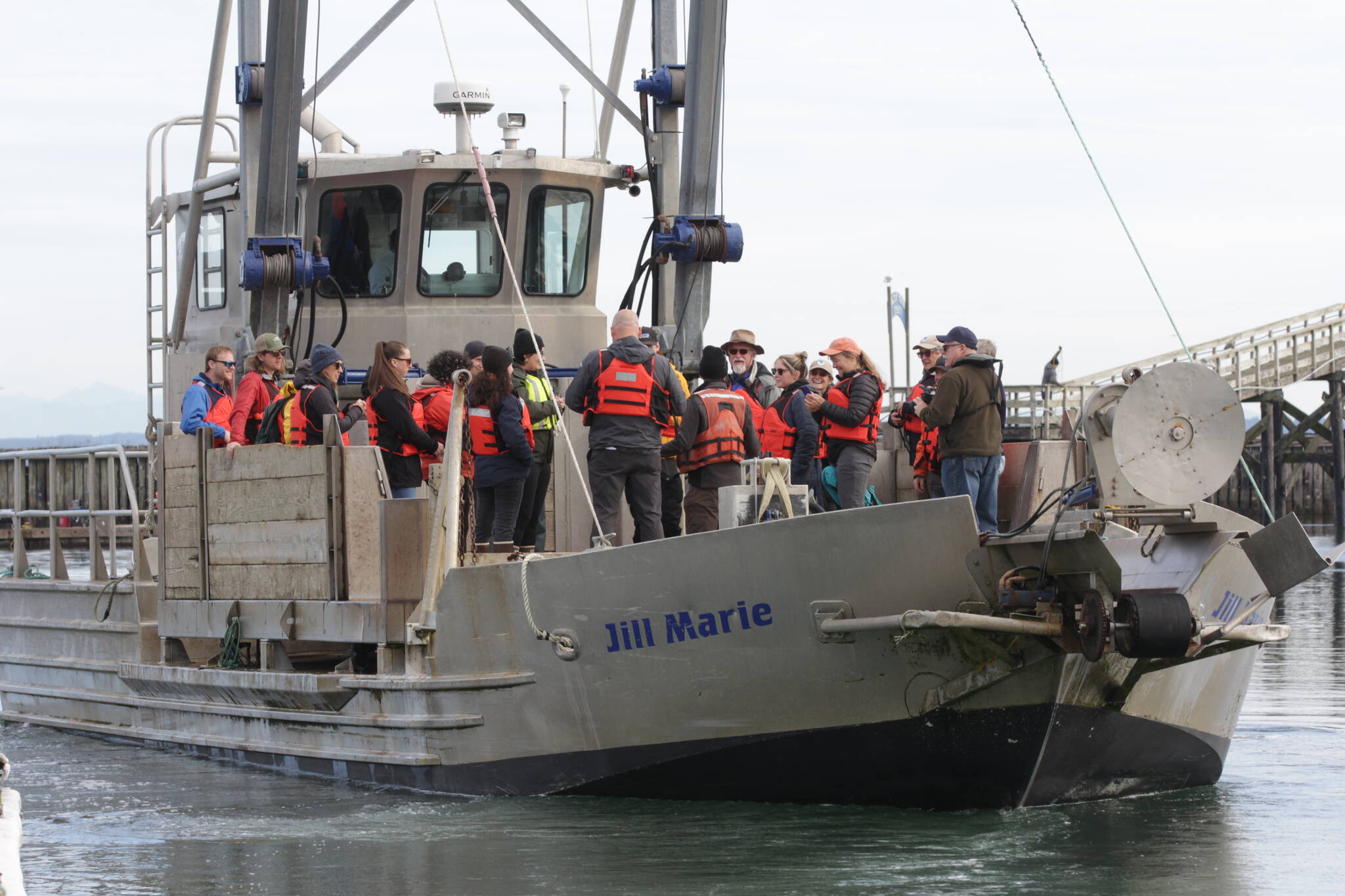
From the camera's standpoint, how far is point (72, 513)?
11000 millimetres

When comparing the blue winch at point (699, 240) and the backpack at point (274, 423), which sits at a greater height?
the blue winch at point (699, 240)

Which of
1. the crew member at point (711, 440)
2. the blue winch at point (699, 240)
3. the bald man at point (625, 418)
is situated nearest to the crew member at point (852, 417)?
the crew member at point (711, 440)

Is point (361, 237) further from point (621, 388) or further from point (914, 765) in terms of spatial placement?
point (914, 765)

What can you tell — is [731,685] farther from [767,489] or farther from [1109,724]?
[1109,724]

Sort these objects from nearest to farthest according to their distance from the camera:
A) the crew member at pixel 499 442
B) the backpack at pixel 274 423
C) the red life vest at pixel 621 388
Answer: the red life vest at pixel 621 388 < the crew member at pixel 499 442 < the backpack at pixel 274 423

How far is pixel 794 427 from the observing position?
400 inches

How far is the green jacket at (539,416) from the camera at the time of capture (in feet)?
30.2

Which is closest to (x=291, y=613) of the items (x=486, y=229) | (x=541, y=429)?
(x=541, y=429)

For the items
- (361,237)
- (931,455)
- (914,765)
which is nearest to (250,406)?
(361,237)

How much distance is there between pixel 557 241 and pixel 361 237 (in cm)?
129

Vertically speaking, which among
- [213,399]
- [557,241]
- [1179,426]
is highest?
[557,241]

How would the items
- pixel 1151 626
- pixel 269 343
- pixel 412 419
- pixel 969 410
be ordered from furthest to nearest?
pixel 269 343
pixel 412 419
pixel 969 410
pixel 1151 626

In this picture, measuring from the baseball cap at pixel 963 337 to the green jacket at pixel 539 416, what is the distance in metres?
2.14

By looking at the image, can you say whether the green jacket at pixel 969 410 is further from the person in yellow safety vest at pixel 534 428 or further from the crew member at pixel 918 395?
the person in yellow safety vest at pixel 534 428
